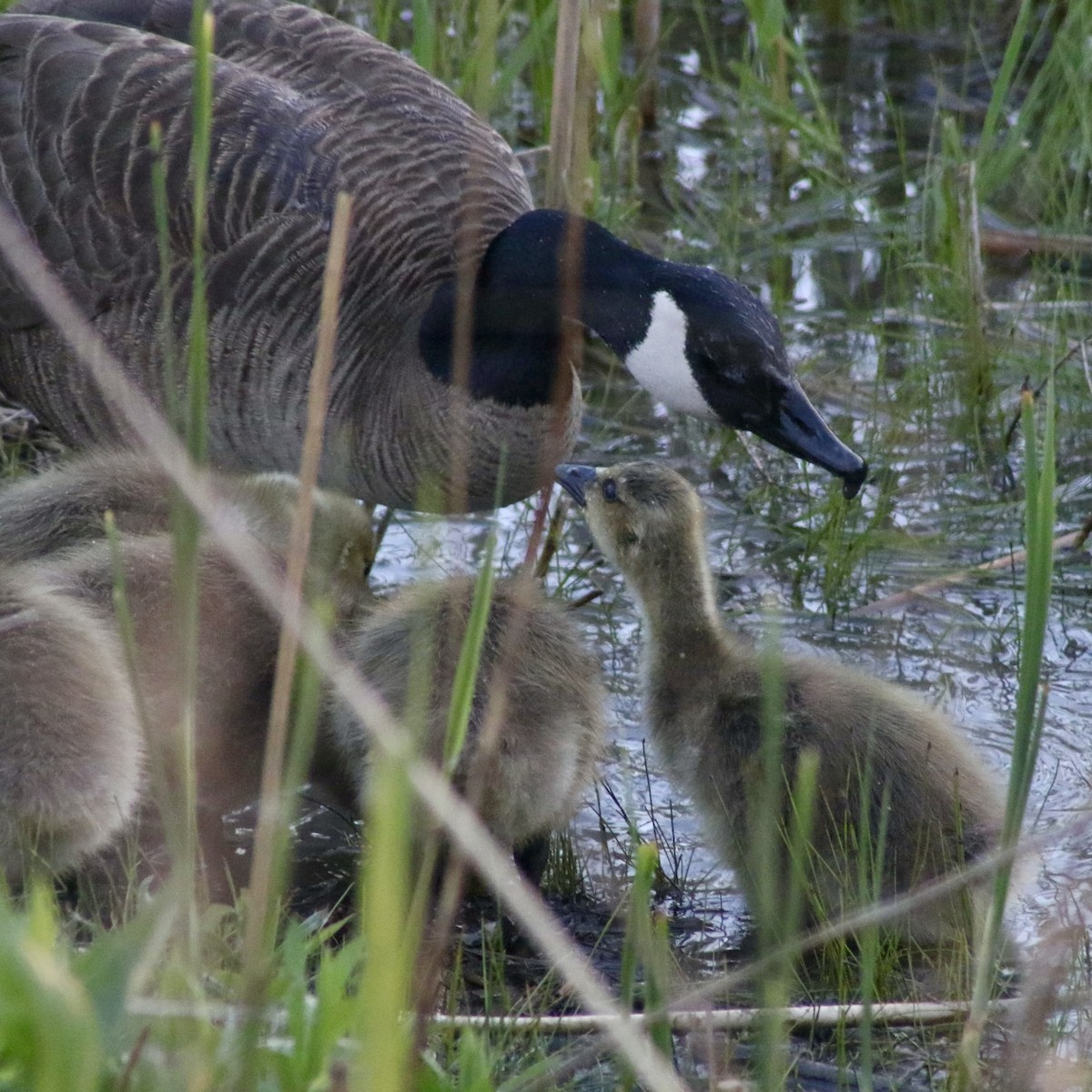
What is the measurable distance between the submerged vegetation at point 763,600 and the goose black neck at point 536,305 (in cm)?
28

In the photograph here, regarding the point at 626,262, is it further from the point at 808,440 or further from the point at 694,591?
the point at 694,591

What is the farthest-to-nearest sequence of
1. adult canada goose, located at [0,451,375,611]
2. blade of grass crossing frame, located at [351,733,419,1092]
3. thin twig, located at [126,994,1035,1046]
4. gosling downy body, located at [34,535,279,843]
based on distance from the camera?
adult canada goose, located at [0,451,375,611]
gosling downy body, located at [34,535,279,843]
thin twig, located at [126,994,1035,1046]
blade of grass crossing frame, located at [351,733,419,1092]

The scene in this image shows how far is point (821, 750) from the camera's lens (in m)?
3.18

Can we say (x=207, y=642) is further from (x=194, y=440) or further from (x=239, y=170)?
(x=194, y=440)

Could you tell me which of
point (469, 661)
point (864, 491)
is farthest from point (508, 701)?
point (864, 491)

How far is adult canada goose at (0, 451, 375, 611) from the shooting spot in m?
3.69

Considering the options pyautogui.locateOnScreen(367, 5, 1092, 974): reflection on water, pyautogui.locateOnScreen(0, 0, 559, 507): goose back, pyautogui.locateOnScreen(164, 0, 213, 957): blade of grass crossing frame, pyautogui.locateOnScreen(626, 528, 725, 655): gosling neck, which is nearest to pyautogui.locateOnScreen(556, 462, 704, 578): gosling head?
pyautogui.locateOnScreen(626, 528, 725, 655): gosling neck

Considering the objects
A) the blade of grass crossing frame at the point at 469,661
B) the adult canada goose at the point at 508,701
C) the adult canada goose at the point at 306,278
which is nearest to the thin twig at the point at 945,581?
the adult canada goose at the point at 306,278

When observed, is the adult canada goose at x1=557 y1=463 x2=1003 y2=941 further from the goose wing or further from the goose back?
the goose wing

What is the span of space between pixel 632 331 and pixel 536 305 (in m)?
0.25

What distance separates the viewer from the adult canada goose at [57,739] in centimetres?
275

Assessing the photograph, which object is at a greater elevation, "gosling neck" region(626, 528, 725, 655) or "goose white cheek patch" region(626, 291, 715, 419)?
"goose white cheek patch" region(626, 291, 715, 419)

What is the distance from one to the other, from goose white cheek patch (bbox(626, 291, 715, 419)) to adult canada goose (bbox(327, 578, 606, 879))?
0.81m

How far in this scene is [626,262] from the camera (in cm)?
414
